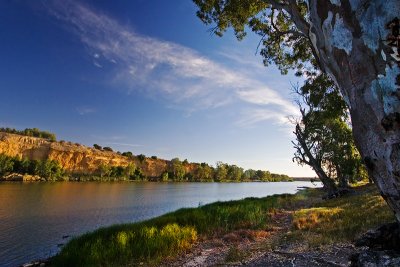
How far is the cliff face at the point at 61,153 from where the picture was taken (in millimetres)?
97938

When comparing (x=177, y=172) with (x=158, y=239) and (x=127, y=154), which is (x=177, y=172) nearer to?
(x=127, y=154)

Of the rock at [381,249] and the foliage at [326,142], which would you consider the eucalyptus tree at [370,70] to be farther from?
the foliage at [326,142]

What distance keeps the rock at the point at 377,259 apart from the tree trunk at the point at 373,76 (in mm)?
1217

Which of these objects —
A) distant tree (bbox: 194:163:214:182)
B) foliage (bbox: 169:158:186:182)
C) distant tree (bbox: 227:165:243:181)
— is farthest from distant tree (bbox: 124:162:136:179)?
distant tree (bbox: 227:165:243:181)

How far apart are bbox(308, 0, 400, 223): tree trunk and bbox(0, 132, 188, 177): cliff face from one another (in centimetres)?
10674

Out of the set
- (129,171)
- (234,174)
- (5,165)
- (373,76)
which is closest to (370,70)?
(373,76)

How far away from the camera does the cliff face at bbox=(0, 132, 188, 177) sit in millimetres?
97938

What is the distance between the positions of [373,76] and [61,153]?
121028 mm

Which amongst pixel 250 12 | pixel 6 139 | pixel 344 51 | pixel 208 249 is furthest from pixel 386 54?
pixel 6 139

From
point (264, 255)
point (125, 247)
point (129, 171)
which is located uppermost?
point (129, 171)

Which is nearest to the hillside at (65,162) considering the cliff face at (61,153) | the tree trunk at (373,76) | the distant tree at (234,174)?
the cliff face at (61,153)

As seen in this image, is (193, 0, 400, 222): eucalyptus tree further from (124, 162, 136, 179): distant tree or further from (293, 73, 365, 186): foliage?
(124, 162, 136, 179): distant tree

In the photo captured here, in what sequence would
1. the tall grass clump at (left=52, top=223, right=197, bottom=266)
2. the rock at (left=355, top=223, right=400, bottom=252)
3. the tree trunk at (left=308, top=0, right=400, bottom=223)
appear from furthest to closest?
the tall grass clump at (left=52, top=223, right=197, bottom=266) → the rock at (left=355, top=223, right=400, bottom=252) → the tree trunk at (left=308, top=0, right=400, bottom=223)

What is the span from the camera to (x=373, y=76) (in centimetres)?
306
